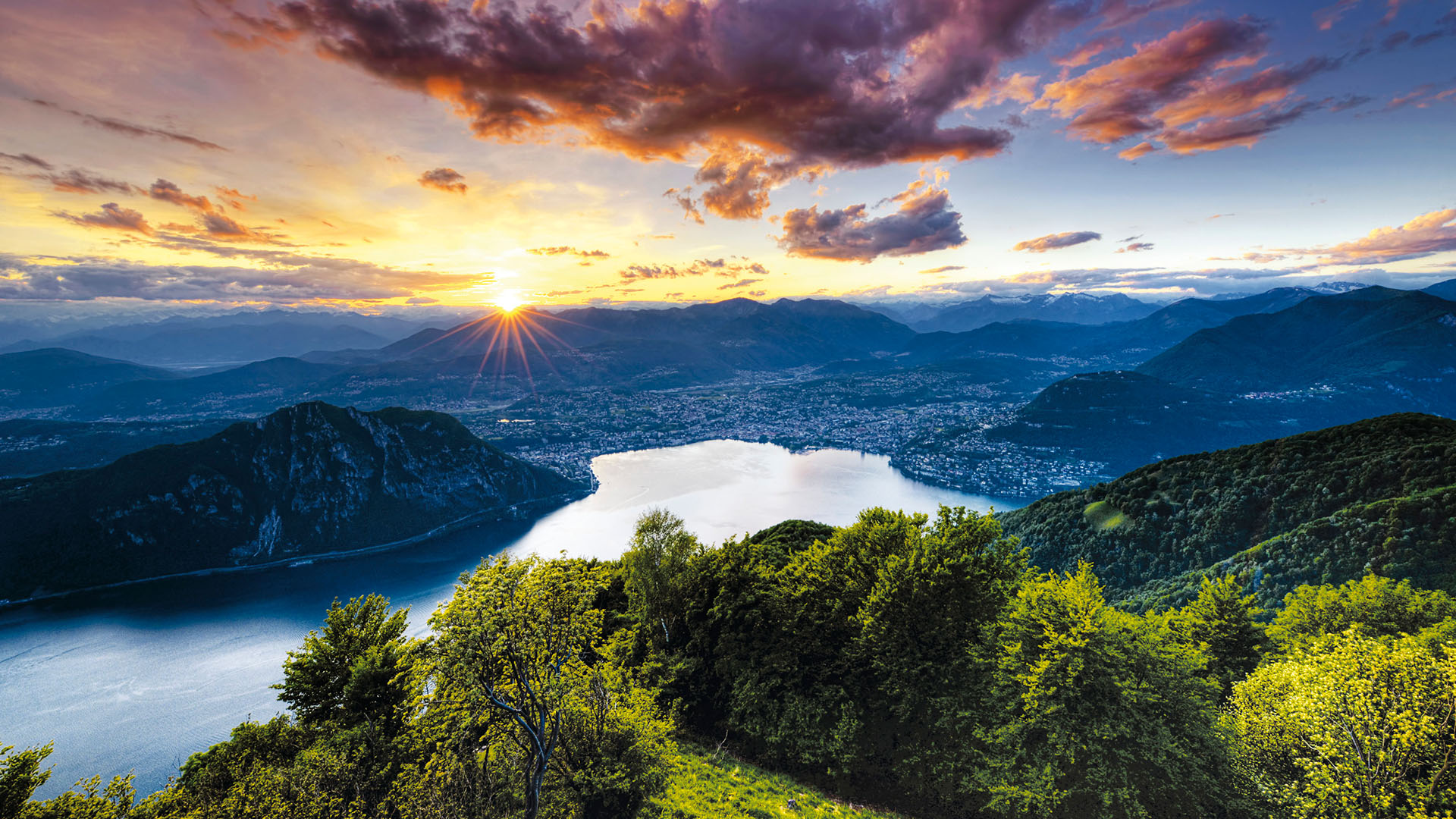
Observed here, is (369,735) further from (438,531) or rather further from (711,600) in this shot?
(438,531)

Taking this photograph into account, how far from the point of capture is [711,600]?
125ft

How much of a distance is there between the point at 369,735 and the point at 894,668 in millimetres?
27962

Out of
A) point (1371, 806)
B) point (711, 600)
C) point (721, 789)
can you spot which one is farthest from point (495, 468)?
point (1371, 806)

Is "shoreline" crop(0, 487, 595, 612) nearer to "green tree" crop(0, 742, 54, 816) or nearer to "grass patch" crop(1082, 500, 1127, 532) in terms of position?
"grass patch" crop(1082, 500, 1127, 532)

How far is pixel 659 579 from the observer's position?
3766cm

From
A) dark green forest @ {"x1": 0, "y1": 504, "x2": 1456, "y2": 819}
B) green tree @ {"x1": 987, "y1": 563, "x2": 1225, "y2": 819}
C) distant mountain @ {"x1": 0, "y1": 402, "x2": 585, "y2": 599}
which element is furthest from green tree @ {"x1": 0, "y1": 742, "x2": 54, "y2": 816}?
distant mountain @ {"x1": 0, "y1": 402, "x2": 585, "y2": 599}

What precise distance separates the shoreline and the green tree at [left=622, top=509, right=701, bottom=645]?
152m

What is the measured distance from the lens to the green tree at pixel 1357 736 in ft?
60.1

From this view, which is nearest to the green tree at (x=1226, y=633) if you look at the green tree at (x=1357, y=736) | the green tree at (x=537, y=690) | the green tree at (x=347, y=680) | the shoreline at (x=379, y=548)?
the green tree at (x=1357, y=736)

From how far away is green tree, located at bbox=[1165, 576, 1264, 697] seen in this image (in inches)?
1200

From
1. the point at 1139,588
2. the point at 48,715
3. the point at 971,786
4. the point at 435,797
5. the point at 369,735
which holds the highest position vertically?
the point at 435,797

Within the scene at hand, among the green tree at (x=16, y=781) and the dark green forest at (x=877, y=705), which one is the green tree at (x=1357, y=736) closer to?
the dark green forest at (x=877, y=705)

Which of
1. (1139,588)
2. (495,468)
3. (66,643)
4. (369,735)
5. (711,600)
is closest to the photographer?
(369,735)

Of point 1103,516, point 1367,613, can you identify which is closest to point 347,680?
point 1367,613
